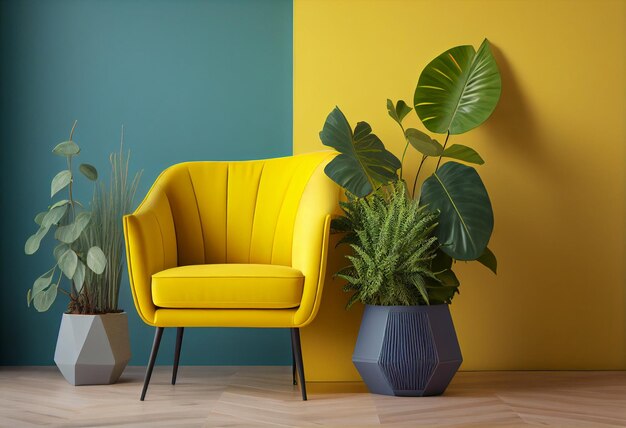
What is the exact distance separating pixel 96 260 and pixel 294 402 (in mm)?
Answer: 1026

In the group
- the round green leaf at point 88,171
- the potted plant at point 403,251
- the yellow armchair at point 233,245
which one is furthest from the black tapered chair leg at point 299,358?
the round green leaf at point 88,171

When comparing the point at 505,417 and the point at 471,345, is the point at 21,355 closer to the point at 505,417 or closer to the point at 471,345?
the point at 471,345

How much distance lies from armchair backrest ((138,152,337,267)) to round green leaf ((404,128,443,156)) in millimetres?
359

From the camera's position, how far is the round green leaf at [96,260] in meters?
3.11

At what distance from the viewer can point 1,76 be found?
3.83m

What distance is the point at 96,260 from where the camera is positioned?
10.3 ft

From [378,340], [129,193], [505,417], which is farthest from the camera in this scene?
[129,193]

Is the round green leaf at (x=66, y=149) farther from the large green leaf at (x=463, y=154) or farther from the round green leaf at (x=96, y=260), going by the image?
the large green leaf at (x=463, y=154)

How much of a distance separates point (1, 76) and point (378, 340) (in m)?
2.37

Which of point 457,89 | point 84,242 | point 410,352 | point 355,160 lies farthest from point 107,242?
point 457,89

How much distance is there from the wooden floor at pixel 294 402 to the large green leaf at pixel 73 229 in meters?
0.61

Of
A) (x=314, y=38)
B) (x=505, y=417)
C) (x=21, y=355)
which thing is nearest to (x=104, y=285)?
(x=21, y=355)

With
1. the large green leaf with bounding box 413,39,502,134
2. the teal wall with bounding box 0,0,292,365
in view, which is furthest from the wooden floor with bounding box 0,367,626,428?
the large green leaf with bounding box 413,39,502,134

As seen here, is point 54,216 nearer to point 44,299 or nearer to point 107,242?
point 107,242
